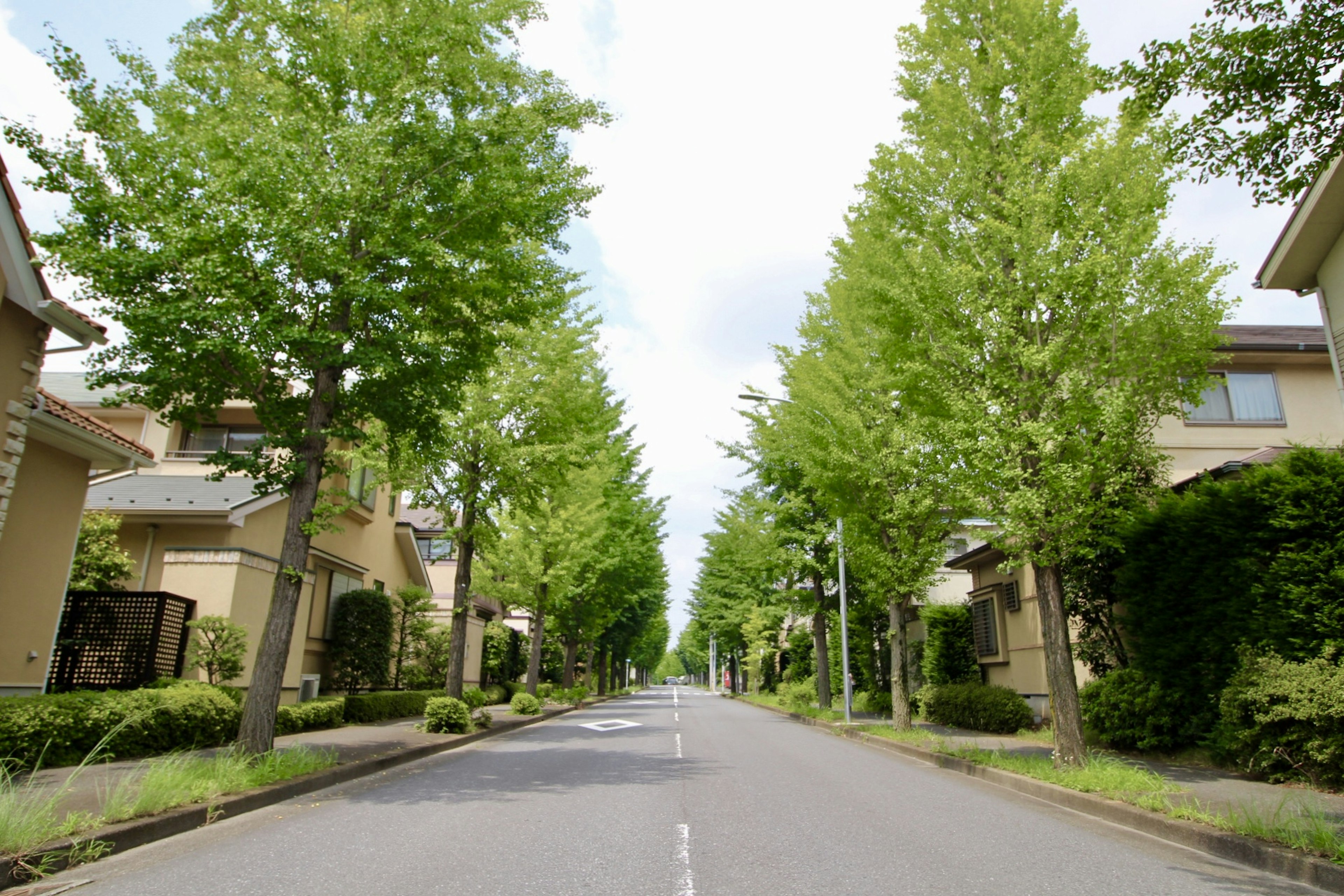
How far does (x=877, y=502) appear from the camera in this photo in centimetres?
1748

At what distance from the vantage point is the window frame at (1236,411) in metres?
18.2

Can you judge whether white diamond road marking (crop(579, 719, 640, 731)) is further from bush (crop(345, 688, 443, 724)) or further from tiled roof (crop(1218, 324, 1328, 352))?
tiled roof (crop(1218, 324, 1328, 352))

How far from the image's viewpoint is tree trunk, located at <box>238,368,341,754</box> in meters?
9.52

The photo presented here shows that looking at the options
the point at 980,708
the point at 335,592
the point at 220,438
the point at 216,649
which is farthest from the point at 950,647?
the point at 220,438

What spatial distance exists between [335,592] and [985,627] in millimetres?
17126

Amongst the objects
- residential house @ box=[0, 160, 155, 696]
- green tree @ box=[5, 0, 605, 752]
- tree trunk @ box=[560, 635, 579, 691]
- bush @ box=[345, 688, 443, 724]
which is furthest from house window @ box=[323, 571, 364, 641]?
tree trunk @ box=[560, 635, 579, 691]

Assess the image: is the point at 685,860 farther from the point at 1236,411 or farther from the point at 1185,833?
the point at 1236,411

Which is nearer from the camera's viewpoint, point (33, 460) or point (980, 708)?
point (33, 460)

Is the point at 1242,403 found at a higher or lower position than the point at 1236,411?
higher

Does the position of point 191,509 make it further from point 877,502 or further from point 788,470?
point 788,470

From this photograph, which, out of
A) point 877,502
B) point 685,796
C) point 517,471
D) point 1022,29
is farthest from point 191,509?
point 1022,29

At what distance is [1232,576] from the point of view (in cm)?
1018

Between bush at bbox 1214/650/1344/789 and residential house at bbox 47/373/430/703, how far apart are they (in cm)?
1128

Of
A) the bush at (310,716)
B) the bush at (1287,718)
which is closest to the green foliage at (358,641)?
the bush at (310,716)
